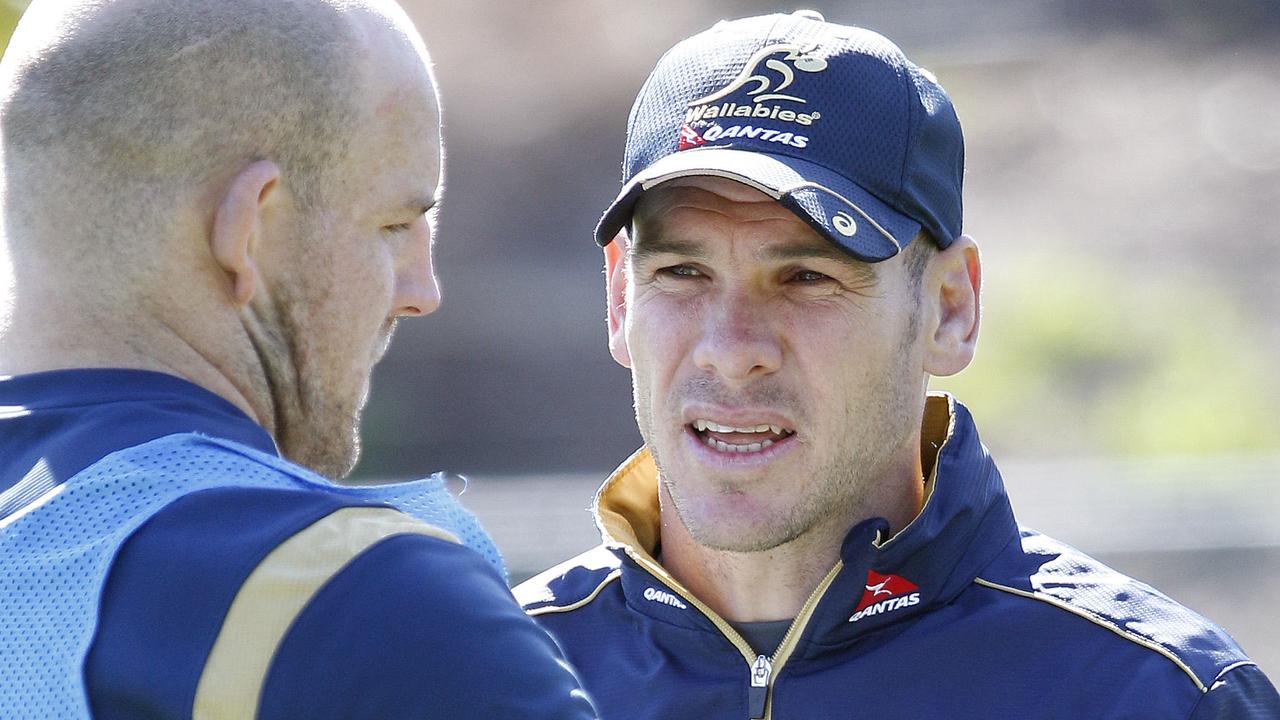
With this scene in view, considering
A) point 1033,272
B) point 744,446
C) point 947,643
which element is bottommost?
point 1033,272

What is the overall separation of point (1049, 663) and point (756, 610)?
37 centimetres

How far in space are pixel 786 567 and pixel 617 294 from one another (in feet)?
1.50

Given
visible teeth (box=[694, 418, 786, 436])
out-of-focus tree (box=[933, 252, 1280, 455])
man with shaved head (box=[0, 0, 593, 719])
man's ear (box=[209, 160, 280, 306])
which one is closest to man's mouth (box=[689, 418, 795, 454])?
visible teeth (box=[694, 418, 786, 436])

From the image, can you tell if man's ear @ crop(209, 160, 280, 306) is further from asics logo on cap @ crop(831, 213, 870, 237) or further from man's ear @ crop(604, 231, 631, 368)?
man's ear @ crop(604, 231, 631, 368)

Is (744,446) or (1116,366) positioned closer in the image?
(744,446)

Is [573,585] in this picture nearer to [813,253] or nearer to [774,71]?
[813,253]

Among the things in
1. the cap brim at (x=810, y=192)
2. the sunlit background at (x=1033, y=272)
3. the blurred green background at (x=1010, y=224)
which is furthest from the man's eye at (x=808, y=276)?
the blurred green background at (x=1010, y=224)

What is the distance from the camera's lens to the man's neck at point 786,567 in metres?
1.94

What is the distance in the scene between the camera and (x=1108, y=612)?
71.0 inches

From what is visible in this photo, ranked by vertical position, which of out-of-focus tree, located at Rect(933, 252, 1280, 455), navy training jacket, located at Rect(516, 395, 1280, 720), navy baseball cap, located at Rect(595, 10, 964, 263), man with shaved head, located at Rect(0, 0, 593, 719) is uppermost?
navy baseball cap, located at Rect(595, 10, 964, 263)

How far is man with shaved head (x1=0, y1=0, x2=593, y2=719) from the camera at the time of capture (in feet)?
3.53

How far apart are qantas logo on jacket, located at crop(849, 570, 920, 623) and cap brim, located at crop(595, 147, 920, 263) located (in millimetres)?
381

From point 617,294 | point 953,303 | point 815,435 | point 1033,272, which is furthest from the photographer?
point 1033,272

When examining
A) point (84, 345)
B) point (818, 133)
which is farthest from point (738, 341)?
point (84, 345)
